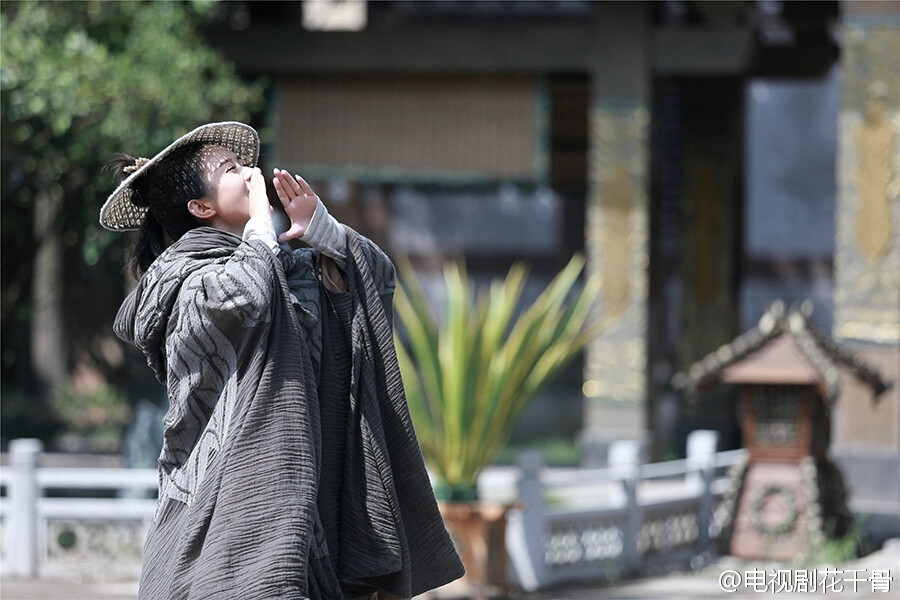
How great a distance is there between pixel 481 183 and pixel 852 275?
12.2ft

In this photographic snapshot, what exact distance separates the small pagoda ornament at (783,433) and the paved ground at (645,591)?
0.39m

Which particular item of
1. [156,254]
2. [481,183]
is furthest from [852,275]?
[156,254]

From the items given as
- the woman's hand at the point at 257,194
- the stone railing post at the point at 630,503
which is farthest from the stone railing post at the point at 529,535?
the woman's hand at the point at 257,194

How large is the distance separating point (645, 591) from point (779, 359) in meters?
2.04

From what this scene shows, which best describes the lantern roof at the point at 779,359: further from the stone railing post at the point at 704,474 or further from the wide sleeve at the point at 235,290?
the wide sleeve at the point at 235,290

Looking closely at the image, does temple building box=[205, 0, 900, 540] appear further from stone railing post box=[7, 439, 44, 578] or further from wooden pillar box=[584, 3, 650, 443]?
stone railing post box=[7, 439, 44, 578]

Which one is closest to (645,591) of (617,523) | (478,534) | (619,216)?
(617,523)

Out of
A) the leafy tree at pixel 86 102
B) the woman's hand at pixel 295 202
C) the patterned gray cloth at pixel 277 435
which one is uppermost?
the leafy tree at pixel 86 102

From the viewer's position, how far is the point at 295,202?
9.25ft

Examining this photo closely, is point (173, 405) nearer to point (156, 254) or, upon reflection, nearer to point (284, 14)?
point (156, 254)

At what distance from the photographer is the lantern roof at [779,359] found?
9.11 metres

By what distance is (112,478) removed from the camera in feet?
26.7

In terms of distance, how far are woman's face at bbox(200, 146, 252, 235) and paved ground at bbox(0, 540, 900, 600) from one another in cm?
478

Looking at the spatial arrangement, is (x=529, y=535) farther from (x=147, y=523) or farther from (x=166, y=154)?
(x=166, y=154)
